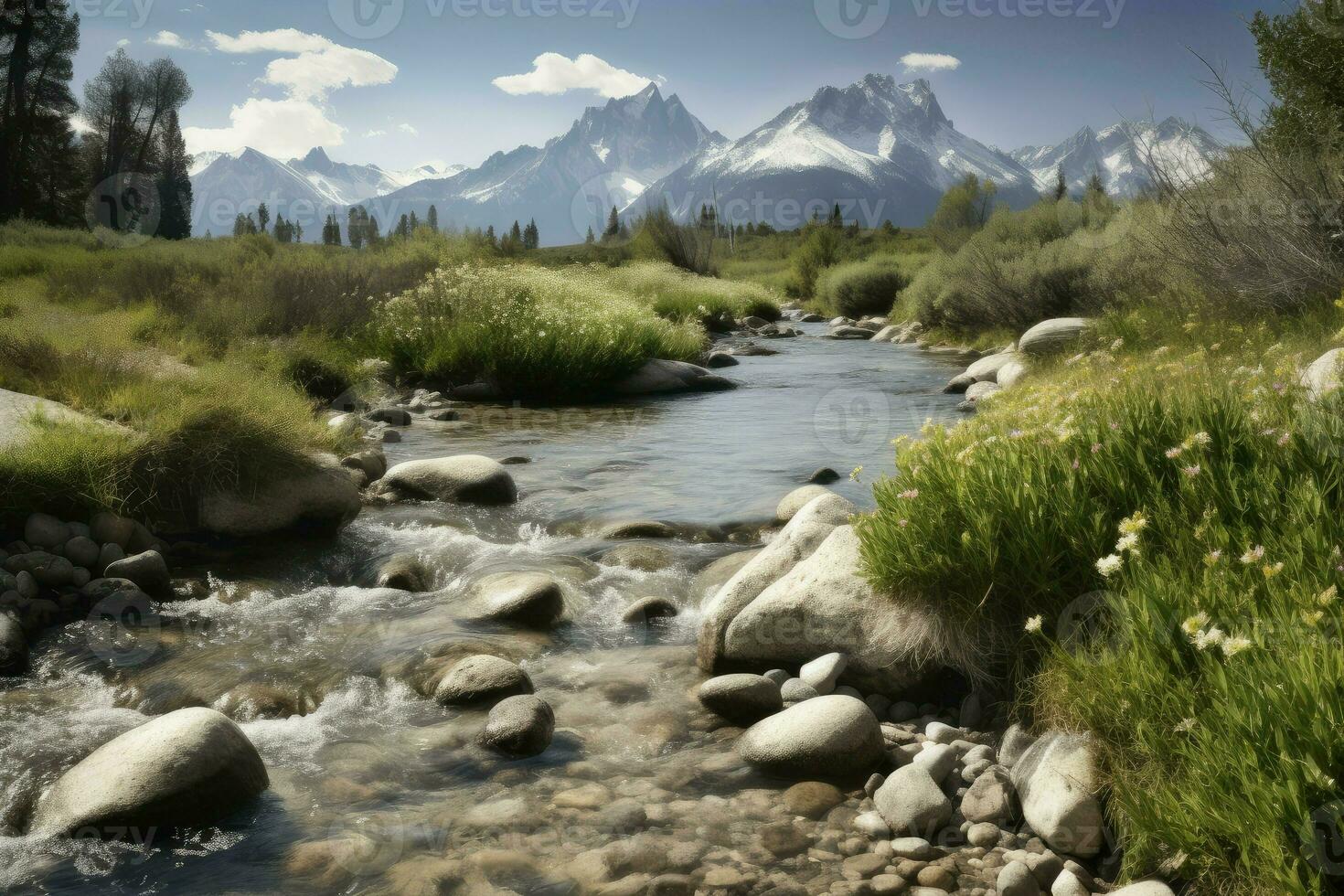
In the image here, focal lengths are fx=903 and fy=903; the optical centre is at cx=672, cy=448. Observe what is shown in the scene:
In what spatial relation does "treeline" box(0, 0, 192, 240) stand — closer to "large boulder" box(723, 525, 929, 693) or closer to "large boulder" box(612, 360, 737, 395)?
"large boulder" box(612, 360, 737, 395)

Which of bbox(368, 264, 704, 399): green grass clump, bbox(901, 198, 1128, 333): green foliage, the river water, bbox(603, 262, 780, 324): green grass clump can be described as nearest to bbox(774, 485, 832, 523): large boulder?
the river water

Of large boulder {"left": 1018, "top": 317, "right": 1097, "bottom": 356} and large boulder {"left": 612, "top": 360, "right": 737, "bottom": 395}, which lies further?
large boulder {"left": 612, "top": 360, "right": 737, "bottom": 395}

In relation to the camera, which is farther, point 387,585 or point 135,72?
point 135,72

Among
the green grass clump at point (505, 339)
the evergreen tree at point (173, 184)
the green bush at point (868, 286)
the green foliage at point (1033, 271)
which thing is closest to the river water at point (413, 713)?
the green grass clump at point (505, 339)

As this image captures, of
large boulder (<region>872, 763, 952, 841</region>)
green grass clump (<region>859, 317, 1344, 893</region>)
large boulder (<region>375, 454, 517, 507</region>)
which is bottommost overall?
large boulder (<region>872, 763, 952, 841</region>)

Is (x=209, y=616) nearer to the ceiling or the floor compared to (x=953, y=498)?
nearer to the floor

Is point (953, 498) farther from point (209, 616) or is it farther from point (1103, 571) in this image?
point (209, 616)

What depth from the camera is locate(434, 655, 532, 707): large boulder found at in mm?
4387

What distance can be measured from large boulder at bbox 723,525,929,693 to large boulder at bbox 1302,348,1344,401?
2151 millimetres

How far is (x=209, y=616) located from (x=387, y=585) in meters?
1.09

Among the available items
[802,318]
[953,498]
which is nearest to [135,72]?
[802,318]

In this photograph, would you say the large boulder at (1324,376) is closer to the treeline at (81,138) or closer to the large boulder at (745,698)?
the large boulder at (745,698)

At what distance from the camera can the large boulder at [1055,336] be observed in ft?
46.3

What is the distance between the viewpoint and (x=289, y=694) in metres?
4.46
